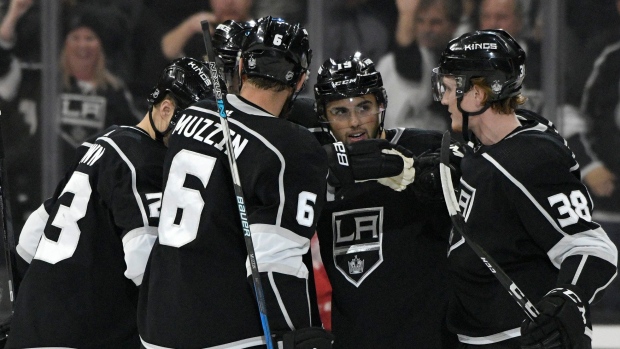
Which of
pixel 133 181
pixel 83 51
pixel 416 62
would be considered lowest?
pixel 133 181

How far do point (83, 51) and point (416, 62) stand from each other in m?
2.23

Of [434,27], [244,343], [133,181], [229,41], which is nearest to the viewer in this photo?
[244,343]

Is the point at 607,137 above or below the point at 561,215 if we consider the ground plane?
above

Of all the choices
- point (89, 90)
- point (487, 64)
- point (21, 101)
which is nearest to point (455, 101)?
point (487, 64)

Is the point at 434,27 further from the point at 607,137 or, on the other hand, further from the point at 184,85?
the point at 184,85

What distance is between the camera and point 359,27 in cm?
591

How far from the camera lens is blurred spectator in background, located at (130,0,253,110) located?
6.08m

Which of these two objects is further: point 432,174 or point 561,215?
point 432,174

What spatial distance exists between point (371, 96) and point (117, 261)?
3.18 ft

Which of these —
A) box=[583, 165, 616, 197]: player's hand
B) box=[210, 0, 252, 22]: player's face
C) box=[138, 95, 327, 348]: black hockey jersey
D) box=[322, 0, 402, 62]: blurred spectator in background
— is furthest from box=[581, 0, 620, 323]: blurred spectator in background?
box=[138, 95, 327, 348]: black hockey jersey

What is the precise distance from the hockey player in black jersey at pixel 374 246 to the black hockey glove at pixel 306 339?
0.75m

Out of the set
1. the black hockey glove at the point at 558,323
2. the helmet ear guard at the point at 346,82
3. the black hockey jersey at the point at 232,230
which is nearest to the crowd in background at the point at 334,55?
the helmet ear guard at the point at 346,82

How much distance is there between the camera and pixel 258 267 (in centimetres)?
223

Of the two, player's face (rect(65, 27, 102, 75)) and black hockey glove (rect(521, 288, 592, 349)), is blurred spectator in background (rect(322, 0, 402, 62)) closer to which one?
player's face (rect(65, 27, 102, 75))
